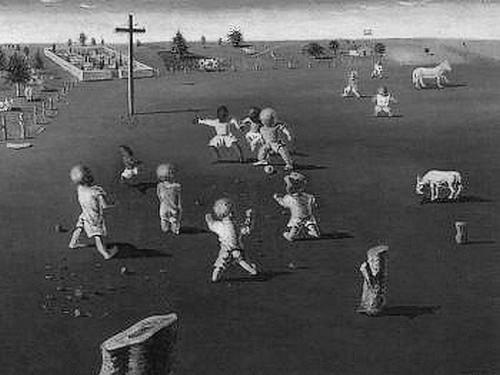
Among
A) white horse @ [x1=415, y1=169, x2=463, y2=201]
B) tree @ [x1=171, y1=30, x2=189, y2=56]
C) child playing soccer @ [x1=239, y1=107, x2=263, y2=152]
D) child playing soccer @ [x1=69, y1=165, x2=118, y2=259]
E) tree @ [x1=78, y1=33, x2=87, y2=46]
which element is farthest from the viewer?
tree @ [x1=171, y1=30, x2=189, y2=56]

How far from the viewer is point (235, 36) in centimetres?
1694

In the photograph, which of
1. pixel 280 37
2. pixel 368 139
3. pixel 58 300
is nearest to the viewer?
pixel 58 300

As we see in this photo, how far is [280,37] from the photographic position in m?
17.1

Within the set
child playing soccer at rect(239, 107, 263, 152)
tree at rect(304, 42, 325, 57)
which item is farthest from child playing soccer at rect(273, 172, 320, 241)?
tree at rect(304, 42, 325, 57)

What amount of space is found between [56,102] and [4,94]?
2649mm

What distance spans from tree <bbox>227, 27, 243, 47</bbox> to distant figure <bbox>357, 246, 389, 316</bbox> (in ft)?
28.7

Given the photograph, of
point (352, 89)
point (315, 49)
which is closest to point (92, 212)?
point (315, 49)

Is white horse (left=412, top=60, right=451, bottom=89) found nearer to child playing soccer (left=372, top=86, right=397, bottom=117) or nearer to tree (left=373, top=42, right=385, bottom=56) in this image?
tree (left=373, top=42, right=385, bottom=56)

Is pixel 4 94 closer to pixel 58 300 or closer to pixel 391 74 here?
pixel 391 74

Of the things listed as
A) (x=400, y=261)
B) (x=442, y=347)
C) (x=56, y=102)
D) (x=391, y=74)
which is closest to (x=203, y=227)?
(x=400, y=261)

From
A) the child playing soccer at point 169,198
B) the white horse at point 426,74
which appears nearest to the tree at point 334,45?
the white horse at point 426,74

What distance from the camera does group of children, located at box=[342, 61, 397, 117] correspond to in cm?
2114

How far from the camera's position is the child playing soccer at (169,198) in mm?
11617

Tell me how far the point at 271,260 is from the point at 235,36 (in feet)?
24.5
